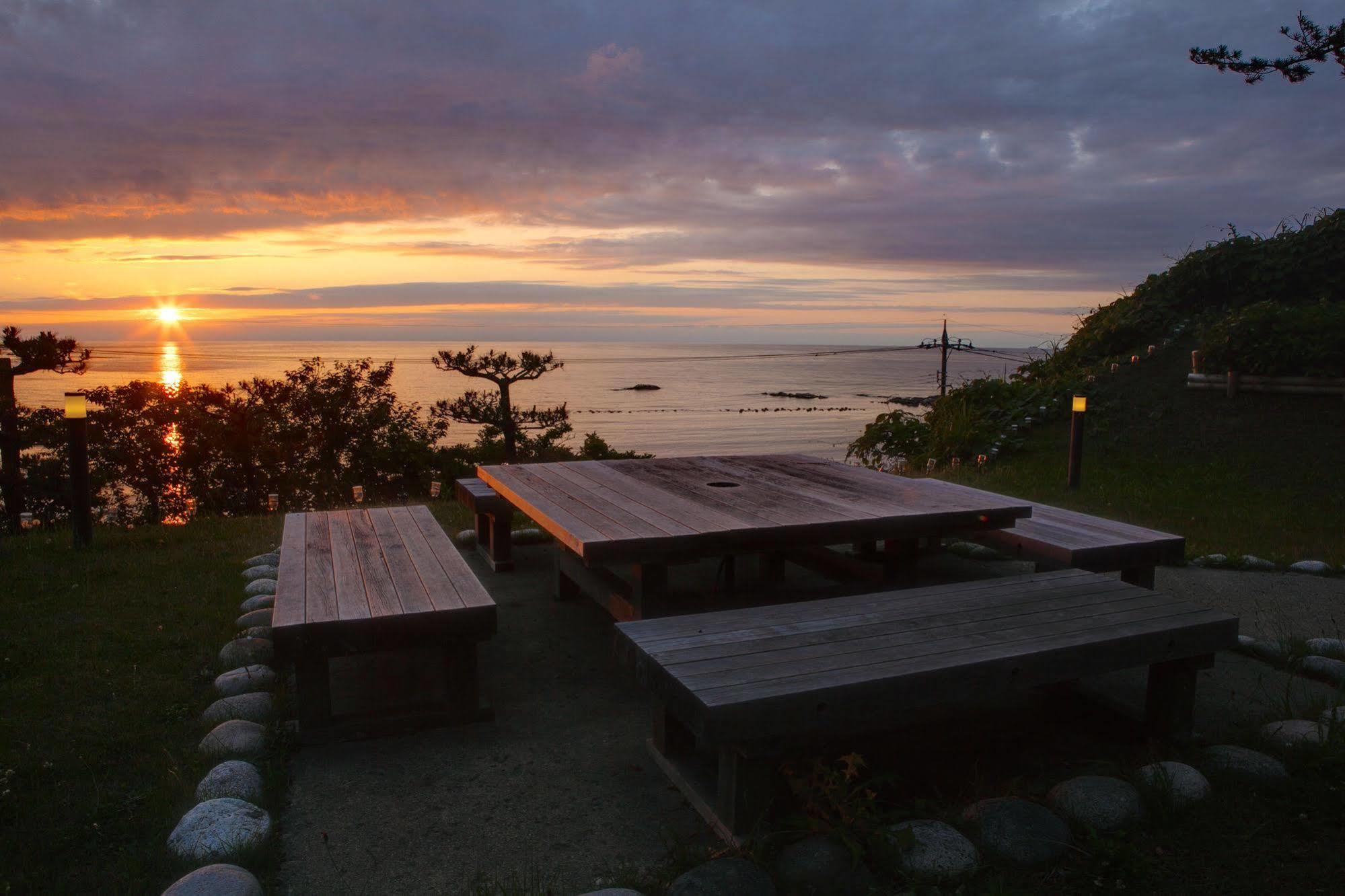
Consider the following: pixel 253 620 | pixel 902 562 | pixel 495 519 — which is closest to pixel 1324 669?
Answer: pixel 902 562

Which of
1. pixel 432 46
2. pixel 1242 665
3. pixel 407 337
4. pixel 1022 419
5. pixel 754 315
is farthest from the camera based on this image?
pixel 407 337

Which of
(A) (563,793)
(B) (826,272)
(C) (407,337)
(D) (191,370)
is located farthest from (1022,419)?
(C) (407,337)

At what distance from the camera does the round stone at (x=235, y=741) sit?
10.3 ft

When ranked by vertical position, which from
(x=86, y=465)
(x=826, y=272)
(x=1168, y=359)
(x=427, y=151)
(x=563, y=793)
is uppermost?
(x=826, y=272)

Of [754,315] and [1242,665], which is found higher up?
[754,315]

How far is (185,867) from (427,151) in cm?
927

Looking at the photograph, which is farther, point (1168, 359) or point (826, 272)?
point (826, 272)

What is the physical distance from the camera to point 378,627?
10.4 feet

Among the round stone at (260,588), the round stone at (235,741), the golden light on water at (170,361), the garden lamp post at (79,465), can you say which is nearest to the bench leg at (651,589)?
the round stone at (235,741)

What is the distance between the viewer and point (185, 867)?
240 centimetres

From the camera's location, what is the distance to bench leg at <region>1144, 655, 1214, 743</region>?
320 centimetres

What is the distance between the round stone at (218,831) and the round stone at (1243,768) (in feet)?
10.3

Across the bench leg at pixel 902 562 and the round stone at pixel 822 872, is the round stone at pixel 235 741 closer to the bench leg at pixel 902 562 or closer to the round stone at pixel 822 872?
the round stone at pixel 822 872

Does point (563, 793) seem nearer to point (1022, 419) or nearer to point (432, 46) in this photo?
point (432, 46)
